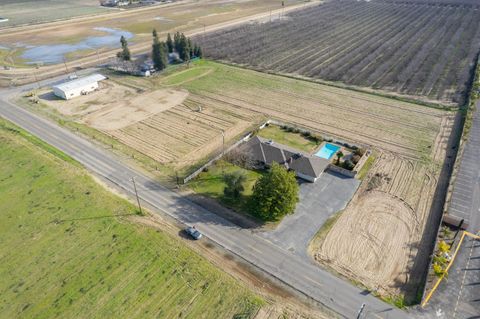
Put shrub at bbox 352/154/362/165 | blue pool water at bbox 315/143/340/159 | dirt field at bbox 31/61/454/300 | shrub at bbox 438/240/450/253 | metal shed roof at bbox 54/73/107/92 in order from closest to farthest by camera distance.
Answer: shrub at bbox 438/240/450/253 → dirt field at bbox 31/61/454/300 → shrub at bbox 352/154/362/165 → blue pool water at bbox 315/143/340/159 → metal shed roof at bbox 54/73/107/92

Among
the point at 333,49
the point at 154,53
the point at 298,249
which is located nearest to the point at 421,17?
the point at 333,49

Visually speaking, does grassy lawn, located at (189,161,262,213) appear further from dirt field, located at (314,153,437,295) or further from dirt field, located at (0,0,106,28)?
dirt field, located at (0,0,106,28)

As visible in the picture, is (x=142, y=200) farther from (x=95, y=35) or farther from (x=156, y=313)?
(x=95, y=35)

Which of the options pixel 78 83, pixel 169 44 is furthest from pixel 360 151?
pixel 169 44

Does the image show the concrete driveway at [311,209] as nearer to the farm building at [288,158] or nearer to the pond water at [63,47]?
the farm building at [288,158]

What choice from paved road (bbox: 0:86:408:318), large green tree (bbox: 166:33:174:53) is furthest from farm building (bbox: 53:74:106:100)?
large green tree (bbox: 166:33:174:53)
